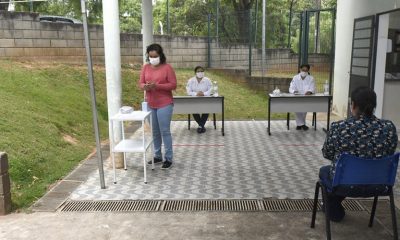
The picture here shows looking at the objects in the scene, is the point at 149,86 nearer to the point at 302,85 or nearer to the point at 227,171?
the point at 227,171

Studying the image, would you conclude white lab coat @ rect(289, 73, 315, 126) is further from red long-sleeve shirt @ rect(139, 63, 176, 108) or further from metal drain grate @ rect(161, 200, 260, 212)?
metal drain grate @ rect(161, 200, 260, 212)

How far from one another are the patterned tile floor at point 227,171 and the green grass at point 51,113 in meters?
0.72

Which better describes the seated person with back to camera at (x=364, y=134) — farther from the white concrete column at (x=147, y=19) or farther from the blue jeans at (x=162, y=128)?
the white concrete column at (x=147, y=19)

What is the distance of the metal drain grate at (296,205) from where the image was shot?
432cm

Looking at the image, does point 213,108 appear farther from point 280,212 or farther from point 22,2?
point 22,2

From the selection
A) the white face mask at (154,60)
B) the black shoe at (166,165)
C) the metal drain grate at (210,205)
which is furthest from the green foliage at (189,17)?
the metal drain grate at (210,205)

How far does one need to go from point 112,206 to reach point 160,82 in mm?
1890

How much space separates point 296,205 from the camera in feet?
14.6

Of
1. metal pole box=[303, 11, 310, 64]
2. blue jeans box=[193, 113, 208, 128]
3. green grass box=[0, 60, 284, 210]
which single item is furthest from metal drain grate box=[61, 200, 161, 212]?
metal pole box=[303, 11, 310, 64]

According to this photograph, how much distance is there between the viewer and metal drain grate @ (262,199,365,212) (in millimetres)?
4324

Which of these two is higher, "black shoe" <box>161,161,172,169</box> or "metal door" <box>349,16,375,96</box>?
"metal door" <box>349,16,375,96</box>

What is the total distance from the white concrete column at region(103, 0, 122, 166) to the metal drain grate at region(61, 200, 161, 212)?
1397mm

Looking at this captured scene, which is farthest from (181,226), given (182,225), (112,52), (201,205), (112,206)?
(112,52)

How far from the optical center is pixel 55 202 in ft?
15.0
